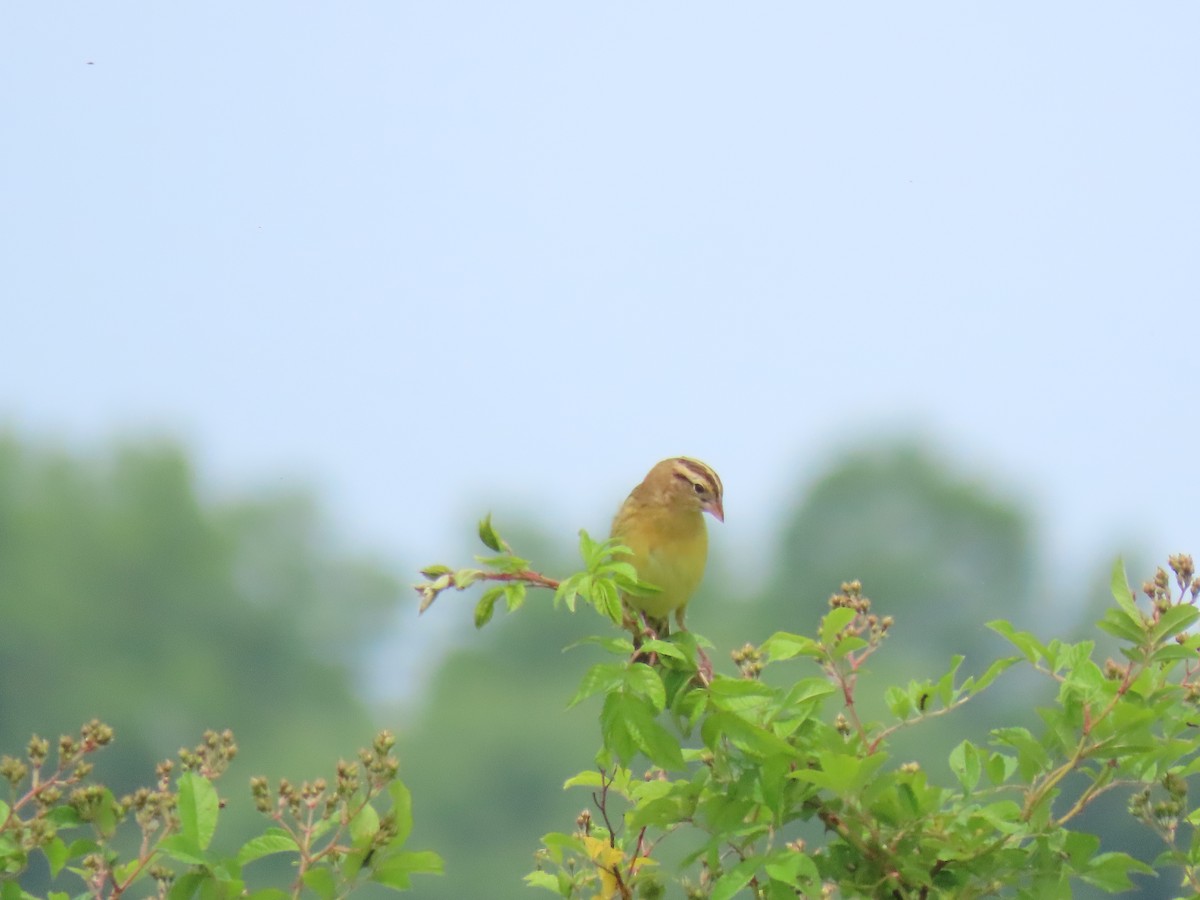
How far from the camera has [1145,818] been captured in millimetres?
3773

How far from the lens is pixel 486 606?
10.5ft

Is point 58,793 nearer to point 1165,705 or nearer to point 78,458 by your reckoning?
point 1165,705

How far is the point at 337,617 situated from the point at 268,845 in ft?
266

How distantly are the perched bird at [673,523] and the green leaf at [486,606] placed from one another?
2250mm

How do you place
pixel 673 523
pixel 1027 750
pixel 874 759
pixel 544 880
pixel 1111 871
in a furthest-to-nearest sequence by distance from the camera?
pixel 673 523 < pixel 544 880 < pixel 1111 871 < pixel 1027 750 < pixel 874 759

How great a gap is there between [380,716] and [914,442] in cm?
3113

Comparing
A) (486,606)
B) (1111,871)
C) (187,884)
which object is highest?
(486,606)

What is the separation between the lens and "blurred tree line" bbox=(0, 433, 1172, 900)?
64688 mm

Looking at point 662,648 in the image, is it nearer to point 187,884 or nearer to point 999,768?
point 999,768

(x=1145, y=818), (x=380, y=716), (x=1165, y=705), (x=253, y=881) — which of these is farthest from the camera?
(x=380, y=716)

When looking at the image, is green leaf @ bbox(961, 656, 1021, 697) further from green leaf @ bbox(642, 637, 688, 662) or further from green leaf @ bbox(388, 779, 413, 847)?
green leaf @ bbox(388, 779, 413, 847)

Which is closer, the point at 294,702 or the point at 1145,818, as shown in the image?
the point at 1145,818

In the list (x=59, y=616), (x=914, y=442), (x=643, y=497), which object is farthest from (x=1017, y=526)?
(x=643, y=497)

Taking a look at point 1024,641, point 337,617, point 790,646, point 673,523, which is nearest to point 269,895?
point 790,646
